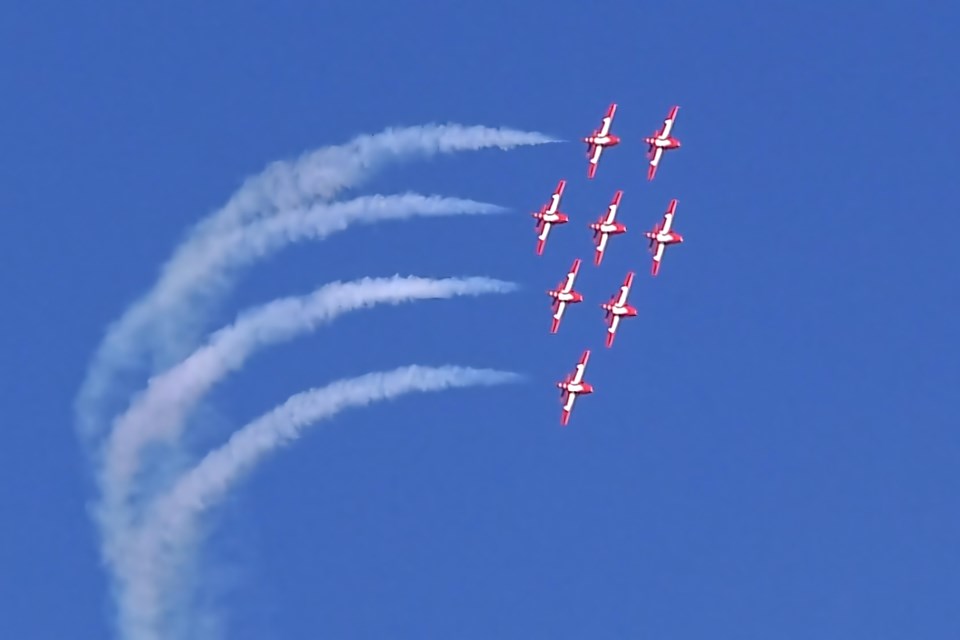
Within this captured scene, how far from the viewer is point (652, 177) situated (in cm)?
9062

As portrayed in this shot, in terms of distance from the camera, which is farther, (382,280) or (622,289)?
(622,289)

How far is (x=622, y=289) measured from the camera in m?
91.1

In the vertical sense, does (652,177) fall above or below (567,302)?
above

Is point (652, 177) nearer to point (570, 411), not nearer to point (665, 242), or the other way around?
point (665, 242)

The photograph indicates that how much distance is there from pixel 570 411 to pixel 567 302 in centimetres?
365

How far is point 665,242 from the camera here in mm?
90750

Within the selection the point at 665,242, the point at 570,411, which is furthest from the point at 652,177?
the point at 570,411

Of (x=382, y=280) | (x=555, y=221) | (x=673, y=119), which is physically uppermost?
(x=673, y=119)

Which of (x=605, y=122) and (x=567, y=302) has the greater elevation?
(x=605, y=122)

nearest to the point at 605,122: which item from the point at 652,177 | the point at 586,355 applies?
the point at 652,177

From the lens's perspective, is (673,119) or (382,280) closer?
(382,280)

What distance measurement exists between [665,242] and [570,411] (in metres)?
6.94

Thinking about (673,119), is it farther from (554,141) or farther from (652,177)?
(554,141)

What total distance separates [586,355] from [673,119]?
8.95m
